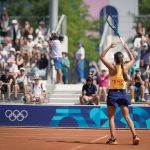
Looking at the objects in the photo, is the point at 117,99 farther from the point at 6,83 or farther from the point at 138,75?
the point at 6,83

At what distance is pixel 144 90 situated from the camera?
28.5 metres

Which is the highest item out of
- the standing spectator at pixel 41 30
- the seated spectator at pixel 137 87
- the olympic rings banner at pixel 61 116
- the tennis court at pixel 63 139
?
the standing spectator at pixel 41 30

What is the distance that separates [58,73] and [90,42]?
109 feet


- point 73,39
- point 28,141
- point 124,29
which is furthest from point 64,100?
point 73,39

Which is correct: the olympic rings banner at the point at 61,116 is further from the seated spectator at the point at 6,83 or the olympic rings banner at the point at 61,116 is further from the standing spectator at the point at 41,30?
the standing spectator at the point at 41,30

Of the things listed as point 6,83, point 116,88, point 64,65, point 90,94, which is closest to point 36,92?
point 6,83

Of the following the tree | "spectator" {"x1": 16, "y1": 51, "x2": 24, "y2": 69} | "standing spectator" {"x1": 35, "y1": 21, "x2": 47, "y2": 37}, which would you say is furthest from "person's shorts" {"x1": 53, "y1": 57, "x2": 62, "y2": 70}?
the tree

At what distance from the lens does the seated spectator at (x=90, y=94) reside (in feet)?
88.4

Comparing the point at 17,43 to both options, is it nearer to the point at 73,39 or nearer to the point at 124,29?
the point at 124,29

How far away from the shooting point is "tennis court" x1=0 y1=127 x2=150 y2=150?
63.7 feet

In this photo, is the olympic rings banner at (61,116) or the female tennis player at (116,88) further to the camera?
the olympic rings banner at (61,116)

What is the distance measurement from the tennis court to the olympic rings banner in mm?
580

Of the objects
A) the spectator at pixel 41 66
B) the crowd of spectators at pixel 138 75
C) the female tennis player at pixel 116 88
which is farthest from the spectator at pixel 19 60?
the female tennis player at pixel 116 88

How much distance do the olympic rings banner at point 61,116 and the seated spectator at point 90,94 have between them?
4.00ft
